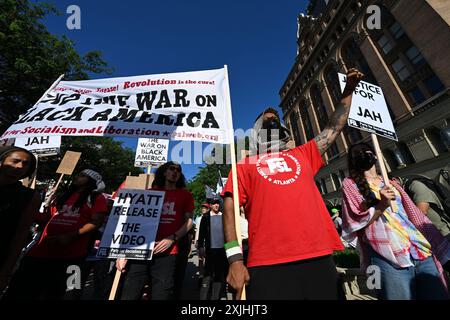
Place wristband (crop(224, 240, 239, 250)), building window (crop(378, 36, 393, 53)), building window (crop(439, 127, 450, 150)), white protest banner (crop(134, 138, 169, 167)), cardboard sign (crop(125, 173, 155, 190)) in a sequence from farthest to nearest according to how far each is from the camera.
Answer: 1. building window (crop(378, 36, 393, 53))
2. building window (crop(439, 127, 450, 150))
3. white protest banner (crop(134, 138, 169, 167))
4. cardboard sign (crop(125, 173, 155, 190))
5. wristband (crop(224, 240, 239, 250))

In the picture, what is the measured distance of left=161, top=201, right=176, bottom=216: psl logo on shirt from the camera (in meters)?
3.21

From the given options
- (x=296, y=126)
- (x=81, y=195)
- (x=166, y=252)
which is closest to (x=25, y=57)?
(x=81, y=195)

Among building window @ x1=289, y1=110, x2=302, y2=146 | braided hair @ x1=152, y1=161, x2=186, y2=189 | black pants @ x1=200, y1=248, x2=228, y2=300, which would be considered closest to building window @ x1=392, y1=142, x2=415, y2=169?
building window @ x1=289, y1=110, x2=302, y2=146

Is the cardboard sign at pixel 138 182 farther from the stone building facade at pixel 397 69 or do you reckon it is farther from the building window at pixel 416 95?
the building window at pixel 416 95

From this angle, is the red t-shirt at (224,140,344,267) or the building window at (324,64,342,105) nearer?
the red t-shirt at (224,140,344,267)

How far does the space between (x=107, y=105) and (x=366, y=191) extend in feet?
11.4

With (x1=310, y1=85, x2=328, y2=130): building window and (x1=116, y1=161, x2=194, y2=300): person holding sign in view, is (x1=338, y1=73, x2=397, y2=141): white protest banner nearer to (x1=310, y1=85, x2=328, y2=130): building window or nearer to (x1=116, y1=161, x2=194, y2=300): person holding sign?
(x1=116, y1=161, x2=194, y2=300): person holding sign

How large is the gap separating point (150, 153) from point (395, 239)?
5354 millimetres

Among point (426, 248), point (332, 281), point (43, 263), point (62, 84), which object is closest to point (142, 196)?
point (43, 263)

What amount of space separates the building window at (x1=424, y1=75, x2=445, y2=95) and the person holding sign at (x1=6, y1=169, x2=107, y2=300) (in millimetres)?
20423

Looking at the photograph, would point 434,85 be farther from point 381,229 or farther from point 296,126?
point 296,126
